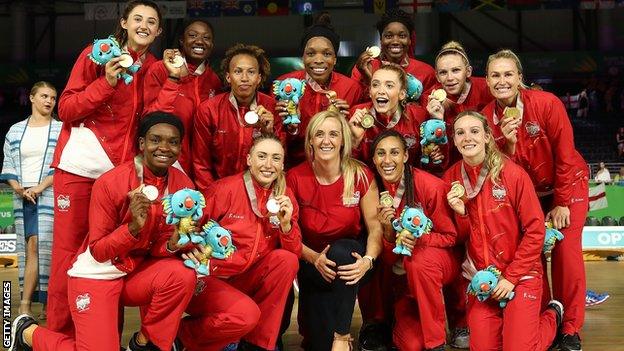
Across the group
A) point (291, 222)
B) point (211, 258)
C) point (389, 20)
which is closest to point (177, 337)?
point (211, 258)

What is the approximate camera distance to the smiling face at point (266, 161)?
420 centimetres

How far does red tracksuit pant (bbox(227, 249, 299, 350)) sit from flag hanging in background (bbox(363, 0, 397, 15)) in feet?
44.3

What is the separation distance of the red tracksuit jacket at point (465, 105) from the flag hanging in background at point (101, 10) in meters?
14.4

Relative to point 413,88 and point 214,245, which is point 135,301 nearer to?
point 214,245

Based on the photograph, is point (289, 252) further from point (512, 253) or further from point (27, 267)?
point (27, 267)

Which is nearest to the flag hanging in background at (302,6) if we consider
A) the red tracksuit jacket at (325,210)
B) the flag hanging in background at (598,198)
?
the flag hanging in background at (598,198)

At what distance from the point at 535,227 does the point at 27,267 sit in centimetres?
377

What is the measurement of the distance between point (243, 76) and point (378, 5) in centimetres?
1297

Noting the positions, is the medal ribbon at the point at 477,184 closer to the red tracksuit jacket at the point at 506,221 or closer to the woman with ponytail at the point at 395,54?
the red tracksuit jacket at the point at 506,221

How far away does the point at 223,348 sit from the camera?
4488 millimetres

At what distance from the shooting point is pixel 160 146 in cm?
393

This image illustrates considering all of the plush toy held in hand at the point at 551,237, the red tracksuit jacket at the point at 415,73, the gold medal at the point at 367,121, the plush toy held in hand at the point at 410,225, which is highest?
the red tracksuit jacket at the point at 415,73

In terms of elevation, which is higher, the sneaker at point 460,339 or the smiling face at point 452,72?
the smiling face at point 452,72

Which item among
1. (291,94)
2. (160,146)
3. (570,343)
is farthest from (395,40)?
(570,343)
